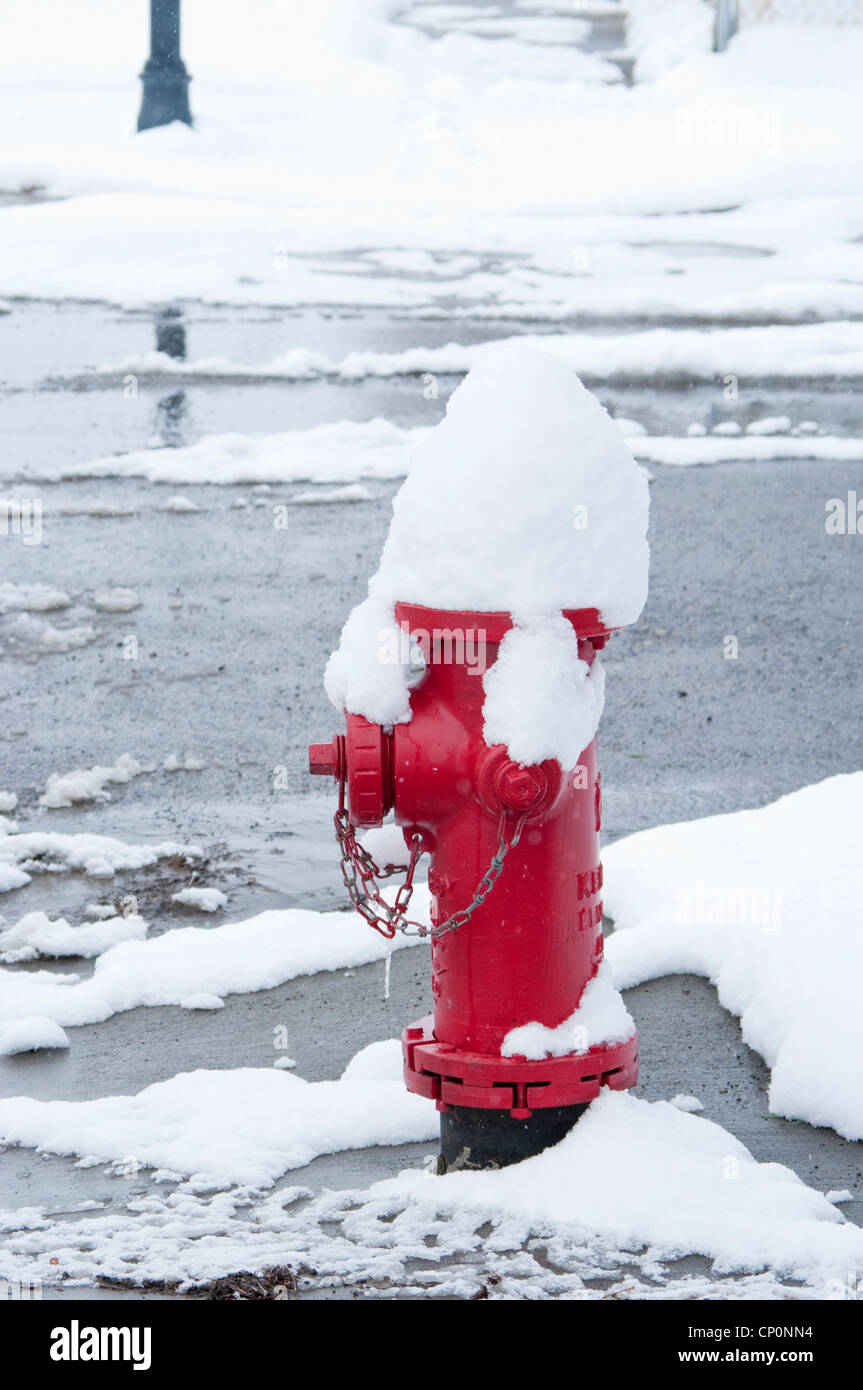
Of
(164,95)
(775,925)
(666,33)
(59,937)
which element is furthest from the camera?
(666,33)

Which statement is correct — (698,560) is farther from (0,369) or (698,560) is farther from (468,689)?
(0,369)

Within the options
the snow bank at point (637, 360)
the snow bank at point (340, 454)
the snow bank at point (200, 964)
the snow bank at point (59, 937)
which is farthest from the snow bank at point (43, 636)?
the snow bank at point (637, 360)

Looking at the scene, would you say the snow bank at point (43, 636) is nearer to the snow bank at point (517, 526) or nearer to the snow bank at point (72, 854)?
the snow bank at point (72, 854)

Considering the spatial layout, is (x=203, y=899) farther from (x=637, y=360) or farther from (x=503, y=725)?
(x=637, y=360)

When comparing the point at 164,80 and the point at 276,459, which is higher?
the point at 164,80

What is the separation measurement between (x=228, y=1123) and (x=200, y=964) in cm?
69

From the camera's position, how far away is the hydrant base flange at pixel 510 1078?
2648 mm

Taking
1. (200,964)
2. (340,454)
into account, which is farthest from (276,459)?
(200,964)

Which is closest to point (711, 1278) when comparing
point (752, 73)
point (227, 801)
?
point (227, 801)

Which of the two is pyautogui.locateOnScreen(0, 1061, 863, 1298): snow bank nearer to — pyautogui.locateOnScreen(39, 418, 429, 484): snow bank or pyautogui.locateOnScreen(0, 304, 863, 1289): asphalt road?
pyautogui.locateOnScreen(0, 304, 863, 1289): asphalt road

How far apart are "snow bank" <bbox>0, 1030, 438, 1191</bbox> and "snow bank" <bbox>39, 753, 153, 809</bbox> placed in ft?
4.89

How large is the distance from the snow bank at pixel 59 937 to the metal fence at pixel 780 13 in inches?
789

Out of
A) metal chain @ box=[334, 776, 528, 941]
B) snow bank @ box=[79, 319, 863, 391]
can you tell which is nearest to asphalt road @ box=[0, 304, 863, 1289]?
metal chain @ box=[334, 776, 528, 941]

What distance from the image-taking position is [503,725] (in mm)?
2531
